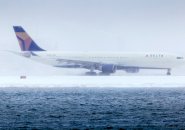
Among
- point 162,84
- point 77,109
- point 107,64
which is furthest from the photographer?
point 107,64

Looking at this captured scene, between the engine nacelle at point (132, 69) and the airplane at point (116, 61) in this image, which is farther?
the engine nacelle at point (132, 69)

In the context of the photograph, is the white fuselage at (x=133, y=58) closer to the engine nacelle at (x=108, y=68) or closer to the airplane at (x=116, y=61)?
the airplane at (x=116, y=61)

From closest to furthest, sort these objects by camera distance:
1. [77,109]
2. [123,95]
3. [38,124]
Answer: [38,124], [77,109], [123,95]

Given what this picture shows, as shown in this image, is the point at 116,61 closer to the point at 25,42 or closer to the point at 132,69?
the point at 132,69

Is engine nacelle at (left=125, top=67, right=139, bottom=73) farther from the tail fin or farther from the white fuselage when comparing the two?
the tail fin

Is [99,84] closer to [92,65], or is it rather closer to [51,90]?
[51,90]

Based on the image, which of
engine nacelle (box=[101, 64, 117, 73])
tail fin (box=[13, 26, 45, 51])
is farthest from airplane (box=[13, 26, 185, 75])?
tail fin (box=[13, 26, 45, 51])

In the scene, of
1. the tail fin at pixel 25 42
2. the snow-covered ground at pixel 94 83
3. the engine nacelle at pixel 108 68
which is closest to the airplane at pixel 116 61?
the engine nacelle at pixel 108 68

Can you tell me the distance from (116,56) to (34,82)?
25.7 metres

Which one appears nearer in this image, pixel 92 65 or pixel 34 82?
pixel 34 82

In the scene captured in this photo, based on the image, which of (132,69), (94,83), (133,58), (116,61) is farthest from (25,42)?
(94,83)

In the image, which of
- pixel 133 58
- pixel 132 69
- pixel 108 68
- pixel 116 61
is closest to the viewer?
pixel 108 68

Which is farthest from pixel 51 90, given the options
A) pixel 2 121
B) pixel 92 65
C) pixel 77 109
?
pixel 2 121

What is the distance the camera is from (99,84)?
10525 centimetres
